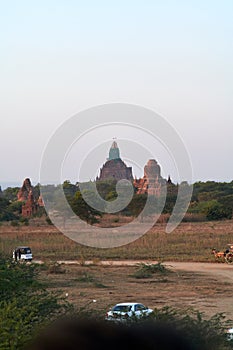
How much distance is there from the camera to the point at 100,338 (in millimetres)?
954

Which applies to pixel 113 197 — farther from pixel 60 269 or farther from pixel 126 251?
pixel 60 269

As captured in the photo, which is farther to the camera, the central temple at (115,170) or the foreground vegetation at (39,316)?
the central temple at (115,170)

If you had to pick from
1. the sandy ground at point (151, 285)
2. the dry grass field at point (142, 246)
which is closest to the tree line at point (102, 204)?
the dry grass field at point (142, 246)

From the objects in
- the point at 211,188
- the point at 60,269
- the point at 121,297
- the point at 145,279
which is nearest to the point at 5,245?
the point at 60,269

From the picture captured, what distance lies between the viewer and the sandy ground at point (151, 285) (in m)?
23.6

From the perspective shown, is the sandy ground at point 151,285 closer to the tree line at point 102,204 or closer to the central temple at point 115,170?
the tree line at point 102,204

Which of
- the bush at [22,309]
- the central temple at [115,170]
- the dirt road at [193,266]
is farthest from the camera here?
the central temple at [115,170]

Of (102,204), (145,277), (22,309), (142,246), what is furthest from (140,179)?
(22,309)

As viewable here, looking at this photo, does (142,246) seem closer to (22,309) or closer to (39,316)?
(39,316)

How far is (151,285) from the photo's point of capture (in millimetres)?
30219

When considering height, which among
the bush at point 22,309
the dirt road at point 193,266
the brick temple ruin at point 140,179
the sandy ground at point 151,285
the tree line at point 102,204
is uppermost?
the brick temple ruin at point 140,179

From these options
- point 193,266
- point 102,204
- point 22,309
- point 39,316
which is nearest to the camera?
point 22,309

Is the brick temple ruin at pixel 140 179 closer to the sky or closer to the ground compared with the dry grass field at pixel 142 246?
closer to the sky

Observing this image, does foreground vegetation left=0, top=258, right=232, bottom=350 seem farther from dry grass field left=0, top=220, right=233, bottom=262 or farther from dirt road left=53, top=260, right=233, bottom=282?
dry grass field left=0, top=220, right=233, bottom=262
